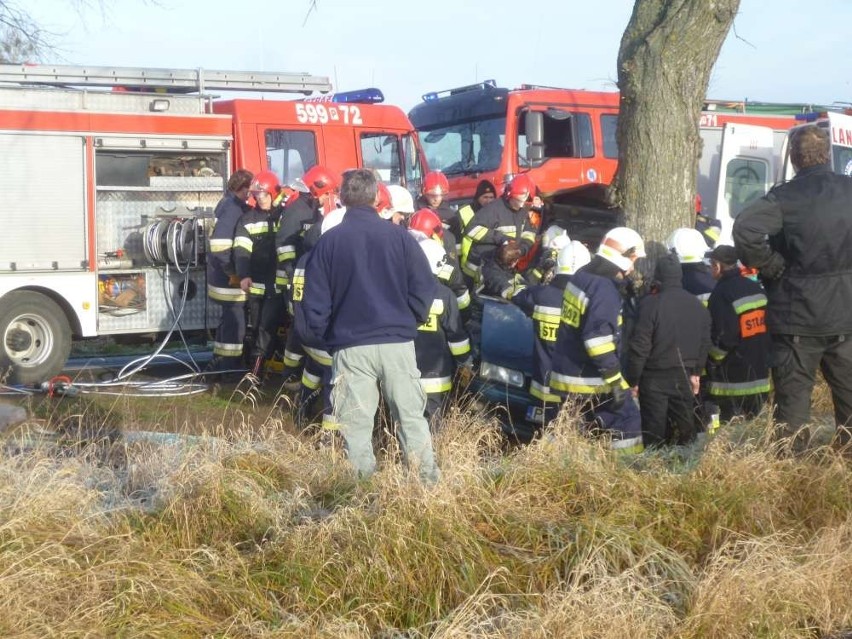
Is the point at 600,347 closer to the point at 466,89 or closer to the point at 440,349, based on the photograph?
the point at 440,349

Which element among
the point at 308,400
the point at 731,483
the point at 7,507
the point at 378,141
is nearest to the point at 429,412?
the point at 308,400

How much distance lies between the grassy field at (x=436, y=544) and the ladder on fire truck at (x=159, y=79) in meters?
6.10

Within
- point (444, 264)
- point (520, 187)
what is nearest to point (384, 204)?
point (444, 264)

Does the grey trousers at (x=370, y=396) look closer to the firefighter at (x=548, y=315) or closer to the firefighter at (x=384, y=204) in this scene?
the firefighter at (x=548, y=315)

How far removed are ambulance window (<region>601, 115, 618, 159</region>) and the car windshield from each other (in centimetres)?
164

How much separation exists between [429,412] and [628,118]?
2.99 meters

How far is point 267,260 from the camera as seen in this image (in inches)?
397

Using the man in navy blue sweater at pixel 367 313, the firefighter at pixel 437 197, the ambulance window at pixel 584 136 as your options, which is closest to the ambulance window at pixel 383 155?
the firefighter at pixel 437 197

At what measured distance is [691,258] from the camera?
7617 mm

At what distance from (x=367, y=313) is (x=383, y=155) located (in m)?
7.08

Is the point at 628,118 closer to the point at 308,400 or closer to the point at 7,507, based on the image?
the point at 308,400

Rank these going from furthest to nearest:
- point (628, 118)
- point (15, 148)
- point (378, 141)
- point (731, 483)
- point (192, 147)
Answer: point (378, 141) < point (192, 147) < point (15, 148) < point (628, 118) < point (731, 483)

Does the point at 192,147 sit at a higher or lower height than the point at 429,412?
higher

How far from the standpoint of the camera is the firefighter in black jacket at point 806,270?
17.8ft
